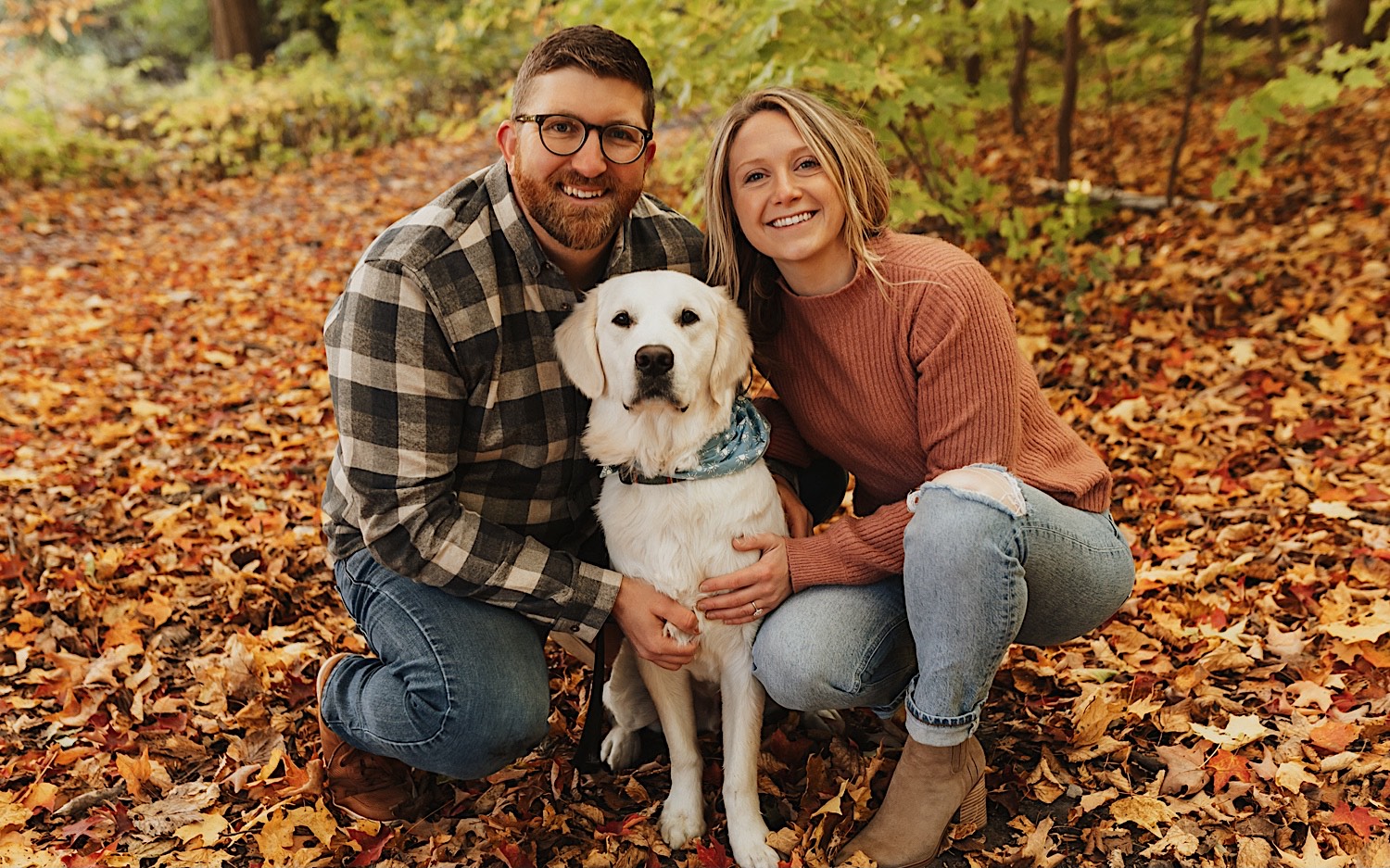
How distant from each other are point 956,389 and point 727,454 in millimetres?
516

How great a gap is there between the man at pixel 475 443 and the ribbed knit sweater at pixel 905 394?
1.46 ft

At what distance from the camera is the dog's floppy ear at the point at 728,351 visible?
2.19 meters

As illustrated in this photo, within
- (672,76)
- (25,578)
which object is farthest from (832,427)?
(25,578)

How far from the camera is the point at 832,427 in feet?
7.59

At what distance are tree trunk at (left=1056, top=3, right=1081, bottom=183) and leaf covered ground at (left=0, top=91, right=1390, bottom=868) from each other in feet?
1.50

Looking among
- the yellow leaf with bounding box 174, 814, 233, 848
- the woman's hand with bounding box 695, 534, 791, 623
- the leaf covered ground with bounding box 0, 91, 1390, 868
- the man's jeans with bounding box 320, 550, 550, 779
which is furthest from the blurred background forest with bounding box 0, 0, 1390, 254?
the yellow leaf with bounding box 174, 814, 233, 848

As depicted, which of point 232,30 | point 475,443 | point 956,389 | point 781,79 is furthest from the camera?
point 232,30

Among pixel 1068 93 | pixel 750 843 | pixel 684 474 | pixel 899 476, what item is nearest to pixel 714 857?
pixel 750 843

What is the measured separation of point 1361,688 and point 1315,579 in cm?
47

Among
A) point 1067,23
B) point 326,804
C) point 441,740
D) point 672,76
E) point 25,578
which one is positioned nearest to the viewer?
point 441,740

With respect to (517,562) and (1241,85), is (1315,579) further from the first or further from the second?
(1241,85)

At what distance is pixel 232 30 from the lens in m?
12.0

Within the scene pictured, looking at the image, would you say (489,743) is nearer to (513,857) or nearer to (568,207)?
(513,857)

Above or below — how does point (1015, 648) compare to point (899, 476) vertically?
below
